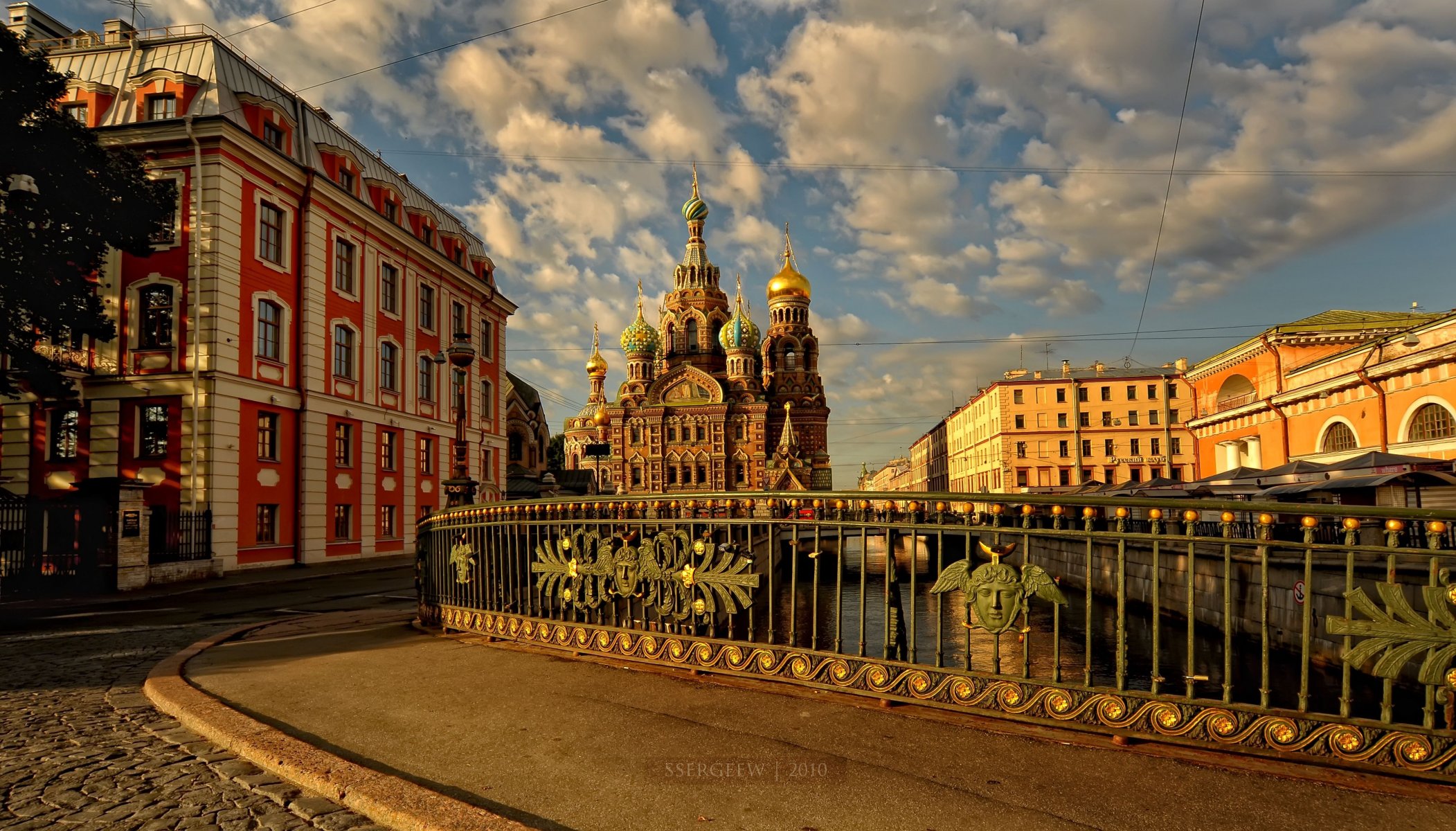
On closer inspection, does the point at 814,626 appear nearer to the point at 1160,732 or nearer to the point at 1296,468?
the point at 1160,732

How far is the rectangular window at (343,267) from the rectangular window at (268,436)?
500 cm

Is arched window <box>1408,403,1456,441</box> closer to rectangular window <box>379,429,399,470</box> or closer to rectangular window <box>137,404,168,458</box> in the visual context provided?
rectangular window <box>379,429,399,470</box>

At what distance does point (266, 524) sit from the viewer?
21.5 meters

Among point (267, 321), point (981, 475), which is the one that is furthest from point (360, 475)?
point (981, 475)

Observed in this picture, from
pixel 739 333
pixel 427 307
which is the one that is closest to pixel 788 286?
pixel 739 333

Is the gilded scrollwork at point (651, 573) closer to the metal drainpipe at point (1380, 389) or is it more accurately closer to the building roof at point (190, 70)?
the building roof at point (190, 70)

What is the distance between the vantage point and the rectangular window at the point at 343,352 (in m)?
24.8

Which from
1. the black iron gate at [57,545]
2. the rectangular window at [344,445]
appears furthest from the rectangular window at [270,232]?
the black iron gate at [57,545]

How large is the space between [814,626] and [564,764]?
5.89ft

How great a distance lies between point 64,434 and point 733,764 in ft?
77.8

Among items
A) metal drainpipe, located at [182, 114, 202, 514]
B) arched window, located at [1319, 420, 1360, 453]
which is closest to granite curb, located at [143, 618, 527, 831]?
metal drainpipe, located at [182, 114, 202, 514]

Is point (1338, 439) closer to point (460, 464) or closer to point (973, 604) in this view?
point (460, 464)

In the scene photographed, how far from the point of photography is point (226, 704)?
5195mm

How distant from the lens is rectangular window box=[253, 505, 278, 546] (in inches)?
823
